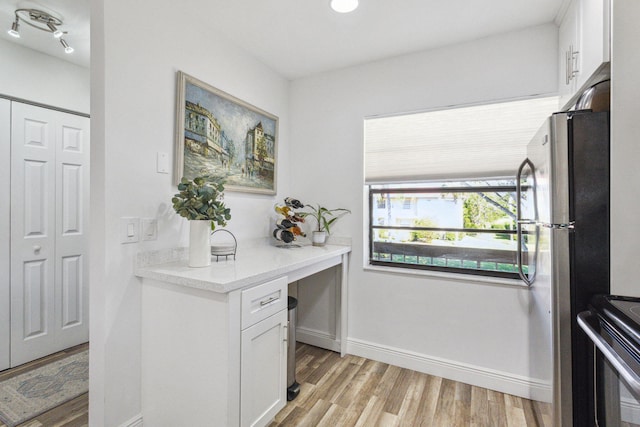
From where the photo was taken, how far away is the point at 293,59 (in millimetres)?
2473

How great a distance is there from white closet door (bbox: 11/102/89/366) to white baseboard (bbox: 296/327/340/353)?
75.1 inches

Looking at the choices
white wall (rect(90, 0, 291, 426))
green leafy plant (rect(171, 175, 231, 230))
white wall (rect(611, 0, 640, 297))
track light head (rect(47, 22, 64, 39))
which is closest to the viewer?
white wall (rect(611, 0, 640, 297))

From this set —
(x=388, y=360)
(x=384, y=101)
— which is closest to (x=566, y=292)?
(x=388, y=360)

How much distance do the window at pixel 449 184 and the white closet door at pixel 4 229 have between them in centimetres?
269

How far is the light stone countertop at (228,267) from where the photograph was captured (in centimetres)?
136

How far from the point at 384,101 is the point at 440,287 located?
1.51 metres

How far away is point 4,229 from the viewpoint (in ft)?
7.23

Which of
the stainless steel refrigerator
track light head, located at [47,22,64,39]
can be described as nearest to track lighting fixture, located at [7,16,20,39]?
track light head, located at [47,22,64,39]

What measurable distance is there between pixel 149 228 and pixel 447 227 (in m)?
2.06

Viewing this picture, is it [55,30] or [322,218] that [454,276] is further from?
[55,30]

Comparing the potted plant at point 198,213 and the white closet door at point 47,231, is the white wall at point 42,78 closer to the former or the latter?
the white closet door at point 47,231

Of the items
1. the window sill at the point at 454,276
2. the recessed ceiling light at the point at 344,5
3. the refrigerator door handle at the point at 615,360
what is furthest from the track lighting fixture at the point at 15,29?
the refrigerator door handle at the point at 615,360

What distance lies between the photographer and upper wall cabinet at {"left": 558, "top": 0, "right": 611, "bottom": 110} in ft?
4.08

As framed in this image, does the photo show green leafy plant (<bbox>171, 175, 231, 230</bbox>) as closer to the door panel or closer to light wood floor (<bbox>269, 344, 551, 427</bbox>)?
light wood floor (<bbox>269, 344, 551, 427</bbox>)
